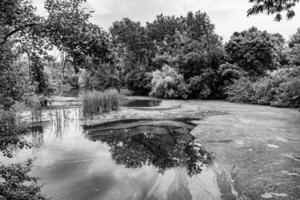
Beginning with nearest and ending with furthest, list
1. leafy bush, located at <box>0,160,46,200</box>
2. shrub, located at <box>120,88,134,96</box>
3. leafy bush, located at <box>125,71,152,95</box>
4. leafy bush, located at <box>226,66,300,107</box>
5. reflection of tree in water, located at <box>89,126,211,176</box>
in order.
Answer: leafy bush, located at <box>0,160,46,200</box>
reflection of tree in water, located at <box>89,126,211,176</box>
leafy bush, located at <box>226,66,300,107</box>
shrub, located at <box>120,88,134,96</box>
leafy bush, located at <box>125,71,152,95</box>

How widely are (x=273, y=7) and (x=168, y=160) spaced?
3553 millimetres

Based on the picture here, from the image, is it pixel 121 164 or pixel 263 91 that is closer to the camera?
pixel 121 164

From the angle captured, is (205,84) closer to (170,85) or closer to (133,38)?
(170,85)

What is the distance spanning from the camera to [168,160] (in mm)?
4895

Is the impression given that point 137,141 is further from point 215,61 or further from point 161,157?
point 215,61

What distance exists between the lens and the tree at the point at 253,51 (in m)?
18.3

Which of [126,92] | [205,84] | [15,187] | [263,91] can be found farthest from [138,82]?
[15,187]

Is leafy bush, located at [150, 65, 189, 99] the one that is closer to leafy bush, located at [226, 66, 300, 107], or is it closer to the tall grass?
leafy bush, located at [226, 66, 300, 107]

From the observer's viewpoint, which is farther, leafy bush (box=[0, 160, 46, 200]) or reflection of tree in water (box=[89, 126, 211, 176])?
reflection of tree in water (box=[89, 126, 211, 176])

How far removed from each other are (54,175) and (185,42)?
2213cm

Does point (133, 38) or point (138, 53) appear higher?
point (133, 38)

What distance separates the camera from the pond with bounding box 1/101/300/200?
137 inches

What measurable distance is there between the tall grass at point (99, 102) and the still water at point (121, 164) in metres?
3.08

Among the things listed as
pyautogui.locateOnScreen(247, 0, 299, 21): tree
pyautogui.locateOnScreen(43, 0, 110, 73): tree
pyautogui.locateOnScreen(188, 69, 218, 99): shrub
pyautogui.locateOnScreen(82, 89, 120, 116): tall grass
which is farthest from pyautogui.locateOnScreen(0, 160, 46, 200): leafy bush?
pyautogui.locateOnScreen(188, 69, 218, 99): shrub
